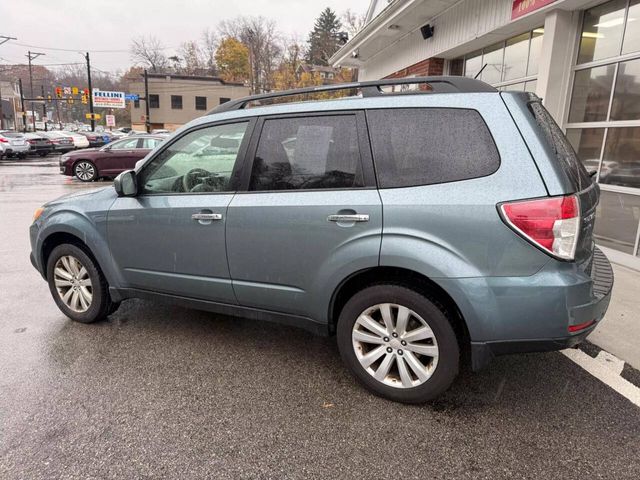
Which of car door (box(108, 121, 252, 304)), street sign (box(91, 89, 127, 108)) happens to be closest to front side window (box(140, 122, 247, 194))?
car door (box(108, 121, 252, 304))

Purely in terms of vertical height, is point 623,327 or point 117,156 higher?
point 117,156

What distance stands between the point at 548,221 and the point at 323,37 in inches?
3322

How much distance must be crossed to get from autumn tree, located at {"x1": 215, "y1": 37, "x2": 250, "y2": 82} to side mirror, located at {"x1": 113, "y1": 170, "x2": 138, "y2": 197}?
67617 mm

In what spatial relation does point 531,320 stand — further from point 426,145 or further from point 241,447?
point 241,447

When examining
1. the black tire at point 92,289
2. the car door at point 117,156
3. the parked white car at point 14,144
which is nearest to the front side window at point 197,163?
the black tire at point 92,289

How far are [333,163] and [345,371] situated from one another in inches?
57.1

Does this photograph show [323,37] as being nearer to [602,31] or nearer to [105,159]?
[105,159]

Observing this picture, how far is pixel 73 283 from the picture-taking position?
3928mm

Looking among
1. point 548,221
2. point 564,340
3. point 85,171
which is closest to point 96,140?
point 85,171

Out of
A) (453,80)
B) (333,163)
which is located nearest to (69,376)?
(333,163)

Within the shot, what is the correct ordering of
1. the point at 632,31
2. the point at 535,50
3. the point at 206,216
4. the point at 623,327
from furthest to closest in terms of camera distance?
the point at 535,50 → the point at 632,31 → the point at 623,327 → the point at 206,216

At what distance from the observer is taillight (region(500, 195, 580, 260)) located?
2260mm

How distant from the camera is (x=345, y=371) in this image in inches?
124

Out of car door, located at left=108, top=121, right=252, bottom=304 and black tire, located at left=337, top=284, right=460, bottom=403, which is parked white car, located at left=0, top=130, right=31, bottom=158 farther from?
black tire, located at left=337, top=284, right=460, bottom=403
